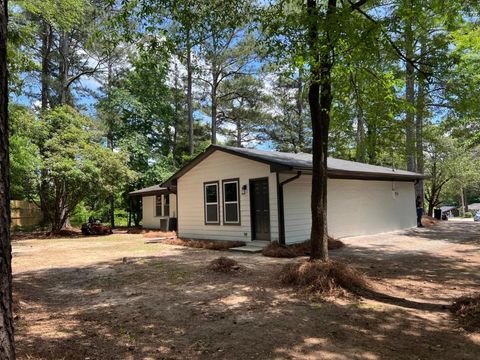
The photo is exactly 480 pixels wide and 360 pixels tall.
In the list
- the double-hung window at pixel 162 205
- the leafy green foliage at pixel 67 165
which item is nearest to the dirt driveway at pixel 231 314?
the leafy green foliage at pixel 67 165

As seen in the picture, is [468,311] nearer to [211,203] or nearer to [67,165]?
[211,203]

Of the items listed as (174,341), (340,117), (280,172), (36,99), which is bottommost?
(174,341)

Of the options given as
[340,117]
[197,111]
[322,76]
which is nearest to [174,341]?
[322,76]

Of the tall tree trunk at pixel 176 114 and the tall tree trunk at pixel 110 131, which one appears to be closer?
the tall tree trunk at pixel 110 131

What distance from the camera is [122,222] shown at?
29.1 meters

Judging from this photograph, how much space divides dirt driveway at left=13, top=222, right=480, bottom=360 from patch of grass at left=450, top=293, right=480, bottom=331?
13cm

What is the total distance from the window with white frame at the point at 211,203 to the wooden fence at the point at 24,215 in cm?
1357

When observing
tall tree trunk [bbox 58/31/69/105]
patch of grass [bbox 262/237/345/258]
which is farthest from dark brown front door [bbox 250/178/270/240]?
tall tree trunk [bbox 58/31/69/105]

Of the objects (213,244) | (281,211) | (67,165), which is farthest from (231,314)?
(67,165)

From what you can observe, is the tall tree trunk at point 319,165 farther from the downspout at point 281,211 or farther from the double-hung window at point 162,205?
the double-hung window at point 162,205

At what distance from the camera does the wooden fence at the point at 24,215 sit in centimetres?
2153

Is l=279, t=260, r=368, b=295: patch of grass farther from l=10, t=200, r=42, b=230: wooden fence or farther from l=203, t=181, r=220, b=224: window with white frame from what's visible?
l=10, t=200, r=42, b=230: wooden fence

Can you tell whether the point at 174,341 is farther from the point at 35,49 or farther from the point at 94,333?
the point at 35,49

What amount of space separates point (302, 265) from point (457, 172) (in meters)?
26.7
